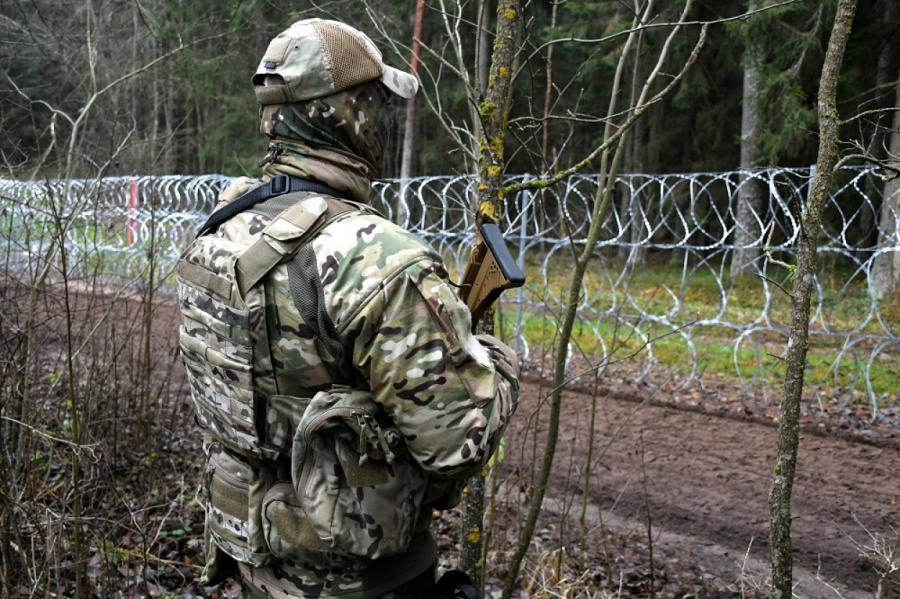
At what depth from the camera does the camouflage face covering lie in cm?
173

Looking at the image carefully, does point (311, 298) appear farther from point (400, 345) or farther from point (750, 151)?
point (750, 151)

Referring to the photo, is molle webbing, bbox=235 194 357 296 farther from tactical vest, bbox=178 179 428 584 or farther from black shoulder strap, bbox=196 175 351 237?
black shoulder strap, bbox=196 175 351 237

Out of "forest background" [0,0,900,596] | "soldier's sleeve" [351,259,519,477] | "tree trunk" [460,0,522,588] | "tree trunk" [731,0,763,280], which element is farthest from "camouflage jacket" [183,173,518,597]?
"tree trunk" [731,0,763,280]

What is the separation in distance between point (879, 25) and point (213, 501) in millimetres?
15049

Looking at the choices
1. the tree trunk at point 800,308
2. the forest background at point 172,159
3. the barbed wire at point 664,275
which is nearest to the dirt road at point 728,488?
the forest background at point 172,159

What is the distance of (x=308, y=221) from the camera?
5.18 feet

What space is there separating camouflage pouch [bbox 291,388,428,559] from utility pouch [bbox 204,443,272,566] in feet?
0.57

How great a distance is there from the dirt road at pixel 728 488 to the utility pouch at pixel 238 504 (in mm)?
1924

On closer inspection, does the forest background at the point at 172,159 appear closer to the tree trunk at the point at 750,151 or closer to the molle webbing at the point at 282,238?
the tree trunk at the point at 750,151

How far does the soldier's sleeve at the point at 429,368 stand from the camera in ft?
4.92

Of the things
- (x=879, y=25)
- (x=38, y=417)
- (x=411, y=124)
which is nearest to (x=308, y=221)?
(x=38, y=417)

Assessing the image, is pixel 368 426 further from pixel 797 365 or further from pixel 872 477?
pixel 872 477

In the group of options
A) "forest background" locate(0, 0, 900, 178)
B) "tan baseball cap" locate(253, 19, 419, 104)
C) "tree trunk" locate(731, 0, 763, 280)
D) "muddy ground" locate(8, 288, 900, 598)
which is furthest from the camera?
"tree trunk" locate(731, 0, 763, 280)

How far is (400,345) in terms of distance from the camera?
150cm
